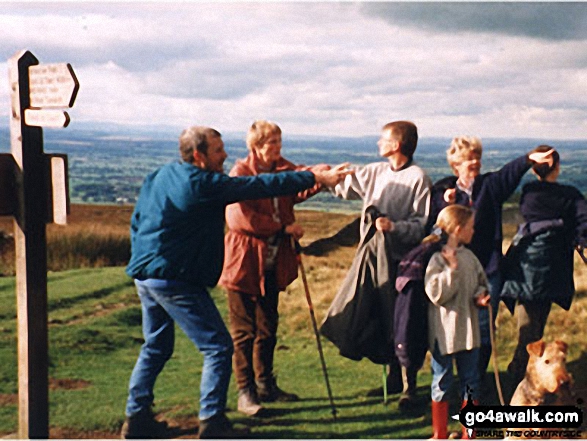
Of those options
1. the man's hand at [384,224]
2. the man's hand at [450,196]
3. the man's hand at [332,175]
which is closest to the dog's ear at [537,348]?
the man's hand at [450,196]

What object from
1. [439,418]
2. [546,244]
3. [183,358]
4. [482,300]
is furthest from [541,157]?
[183,358]

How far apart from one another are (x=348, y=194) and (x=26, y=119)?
2.22 m

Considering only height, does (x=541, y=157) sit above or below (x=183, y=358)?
above

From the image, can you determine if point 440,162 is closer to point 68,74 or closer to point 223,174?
point 223,174

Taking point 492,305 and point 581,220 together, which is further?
point 492,305

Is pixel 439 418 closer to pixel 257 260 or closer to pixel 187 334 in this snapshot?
pixel 257 260

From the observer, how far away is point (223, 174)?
610 centimetres

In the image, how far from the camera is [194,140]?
6.14 meters

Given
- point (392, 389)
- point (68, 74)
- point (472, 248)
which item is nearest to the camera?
point (68, 74)

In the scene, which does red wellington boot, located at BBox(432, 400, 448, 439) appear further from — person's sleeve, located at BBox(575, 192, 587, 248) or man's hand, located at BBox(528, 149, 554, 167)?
man's hand, located at BBox(528, 149, 554, 167)

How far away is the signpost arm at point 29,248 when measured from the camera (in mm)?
6328

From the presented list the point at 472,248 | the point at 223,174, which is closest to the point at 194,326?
the point at 223,174

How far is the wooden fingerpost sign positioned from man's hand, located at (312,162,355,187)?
5.49 ft

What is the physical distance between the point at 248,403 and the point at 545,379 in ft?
6.65
